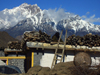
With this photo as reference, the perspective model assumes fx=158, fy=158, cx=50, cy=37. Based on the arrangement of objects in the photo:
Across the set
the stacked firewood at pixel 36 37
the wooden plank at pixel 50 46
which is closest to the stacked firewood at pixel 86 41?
the wooden plank at pixel 50 46

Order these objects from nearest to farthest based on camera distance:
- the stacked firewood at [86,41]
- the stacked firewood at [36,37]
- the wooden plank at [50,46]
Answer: the wooden plank at [50,46] < the stacked firewood at [36,37] < the stacked firewood at [86,41]

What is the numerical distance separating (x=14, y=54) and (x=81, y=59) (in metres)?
12.2

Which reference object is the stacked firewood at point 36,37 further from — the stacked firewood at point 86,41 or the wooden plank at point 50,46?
the stacked firewood at point 86,41

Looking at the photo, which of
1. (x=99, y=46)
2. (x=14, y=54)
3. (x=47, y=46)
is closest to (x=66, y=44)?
(x=47, y=46)

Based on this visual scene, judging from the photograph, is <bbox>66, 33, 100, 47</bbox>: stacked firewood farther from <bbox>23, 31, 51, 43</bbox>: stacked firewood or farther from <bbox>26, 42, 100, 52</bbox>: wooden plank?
<bbox>23, 31, 51, 43</bbox>: stacked firewood

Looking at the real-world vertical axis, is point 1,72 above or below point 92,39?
below

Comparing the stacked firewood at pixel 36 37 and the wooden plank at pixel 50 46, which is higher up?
the stacked firewood at pixel 36 37

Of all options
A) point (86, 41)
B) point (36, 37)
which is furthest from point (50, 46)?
point (86, 41)

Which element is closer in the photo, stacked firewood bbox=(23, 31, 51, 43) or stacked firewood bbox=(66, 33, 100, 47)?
stacked firewood bbox=(23, 31, 51, 43)

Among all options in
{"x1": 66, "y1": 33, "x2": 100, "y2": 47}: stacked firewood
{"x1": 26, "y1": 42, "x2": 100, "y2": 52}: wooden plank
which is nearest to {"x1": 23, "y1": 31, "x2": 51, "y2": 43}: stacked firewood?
{"x1": 26, "y1": 42, "x2": 100, "y2": 52}: wooden plank

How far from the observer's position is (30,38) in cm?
1239

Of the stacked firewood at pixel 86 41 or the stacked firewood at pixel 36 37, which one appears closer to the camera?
the stacked firewood at pixel 36 37

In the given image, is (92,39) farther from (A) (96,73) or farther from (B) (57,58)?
(A) (96,73)

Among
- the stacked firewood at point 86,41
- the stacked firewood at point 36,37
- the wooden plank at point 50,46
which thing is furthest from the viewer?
the stacked firewood at point 86,41
